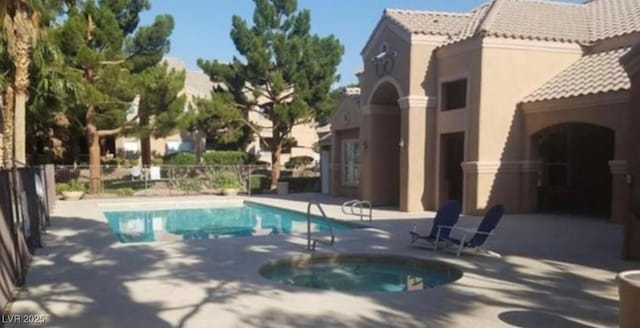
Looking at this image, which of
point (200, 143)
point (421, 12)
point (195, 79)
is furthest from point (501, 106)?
point (195, 79)

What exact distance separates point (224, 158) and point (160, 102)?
10.6 meters

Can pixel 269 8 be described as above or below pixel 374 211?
above

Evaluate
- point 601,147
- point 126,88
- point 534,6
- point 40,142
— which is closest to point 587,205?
point 601,147

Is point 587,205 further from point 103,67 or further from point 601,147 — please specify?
point 103,67

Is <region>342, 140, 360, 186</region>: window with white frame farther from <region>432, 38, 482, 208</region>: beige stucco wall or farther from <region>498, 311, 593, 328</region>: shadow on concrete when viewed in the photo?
<region>498, 311, 593, 328</region>: shadow on concrete

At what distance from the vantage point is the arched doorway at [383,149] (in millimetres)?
22859

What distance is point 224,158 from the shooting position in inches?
1469

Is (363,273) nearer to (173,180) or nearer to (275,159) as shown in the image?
(173,180)

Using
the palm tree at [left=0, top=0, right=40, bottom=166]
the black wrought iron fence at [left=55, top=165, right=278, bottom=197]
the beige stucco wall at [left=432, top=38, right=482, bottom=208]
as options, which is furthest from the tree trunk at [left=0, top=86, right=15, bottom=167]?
the beige stucco wall at [left=432, top=38, right=482, bottom=208]

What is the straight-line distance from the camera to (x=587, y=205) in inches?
822

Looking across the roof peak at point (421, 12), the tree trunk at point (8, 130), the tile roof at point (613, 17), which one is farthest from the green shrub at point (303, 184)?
the tile roof at point (613, 17)

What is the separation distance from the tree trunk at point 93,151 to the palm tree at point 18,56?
8.87 meters

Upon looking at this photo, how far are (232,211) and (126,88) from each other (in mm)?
7963

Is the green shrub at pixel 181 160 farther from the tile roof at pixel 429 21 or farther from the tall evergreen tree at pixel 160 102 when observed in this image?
the tile roof at pixel 429 21
